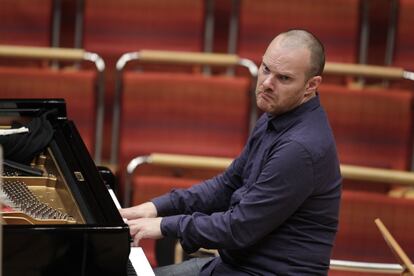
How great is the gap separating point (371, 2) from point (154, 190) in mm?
916

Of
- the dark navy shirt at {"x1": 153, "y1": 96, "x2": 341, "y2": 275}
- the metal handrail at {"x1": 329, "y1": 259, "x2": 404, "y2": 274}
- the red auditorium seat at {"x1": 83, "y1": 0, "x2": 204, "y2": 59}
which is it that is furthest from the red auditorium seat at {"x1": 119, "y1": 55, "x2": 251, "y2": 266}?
the dark navy shirt at {"x1": 153, "y1": 96, "x2": 341, "y2": 275}

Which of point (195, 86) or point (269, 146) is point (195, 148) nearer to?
point (195, 86)

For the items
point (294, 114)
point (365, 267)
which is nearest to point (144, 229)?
point (294, 114)

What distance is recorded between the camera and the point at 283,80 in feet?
4.05

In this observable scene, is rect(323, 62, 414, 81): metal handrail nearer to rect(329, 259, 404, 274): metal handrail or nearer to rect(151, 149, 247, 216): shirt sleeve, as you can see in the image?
rect(329, 259, 404, 274): metal handrail

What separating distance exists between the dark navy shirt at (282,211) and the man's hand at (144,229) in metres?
0.01

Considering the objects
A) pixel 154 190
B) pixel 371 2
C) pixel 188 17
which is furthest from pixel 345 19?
pixel 154 190

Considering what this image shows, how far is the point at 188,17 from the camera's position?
7.15ft

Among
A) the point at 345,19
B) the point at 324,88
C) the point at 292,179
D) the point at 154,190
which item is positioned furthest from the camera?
the point at 345,19

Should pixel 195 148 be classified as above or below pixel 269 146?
below

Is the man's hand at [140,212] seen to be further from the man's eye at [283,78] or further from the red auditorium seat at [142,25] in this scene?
the red auditorium seat at [142,25]

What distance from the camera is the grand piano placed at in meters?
1.04

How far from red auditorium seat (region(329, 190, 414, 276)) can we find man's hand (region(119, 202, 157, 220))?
21.6 inches

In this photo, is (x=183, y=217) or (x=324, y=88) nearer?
(x=183, y=217)
